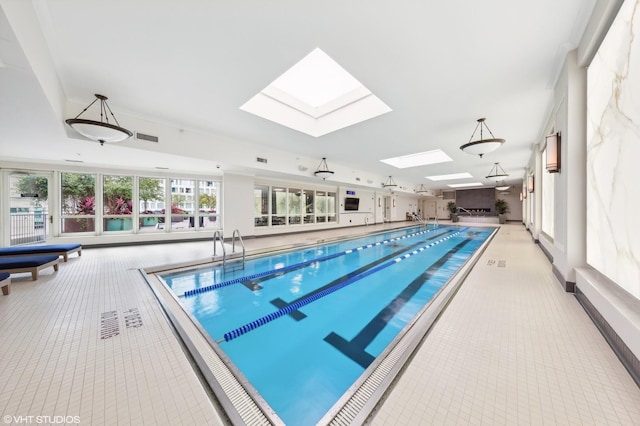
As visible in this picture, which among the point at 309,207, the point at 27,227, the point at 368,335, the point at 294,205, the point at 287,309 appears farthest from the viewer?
the point at 309,207

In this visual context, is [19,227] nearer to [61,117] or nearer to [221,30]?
[61,117]

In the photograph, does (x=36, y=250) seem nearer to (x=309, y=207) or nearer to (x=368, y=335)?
(x=368, y=335)

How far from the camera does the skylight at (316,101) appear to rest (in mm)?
3757

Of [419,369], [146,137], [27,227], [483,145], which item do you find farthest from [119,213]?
[483,145]

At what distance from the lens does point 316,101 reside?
4.78 meters

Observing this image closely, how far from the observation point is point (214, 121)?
4.46 meters

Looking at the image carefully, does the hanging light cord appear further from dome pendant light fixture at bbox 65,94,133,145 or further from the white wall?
the white wall

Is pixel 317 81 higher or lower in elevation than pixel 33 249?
higher

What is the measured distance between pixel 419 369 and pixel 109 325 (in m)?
2.69

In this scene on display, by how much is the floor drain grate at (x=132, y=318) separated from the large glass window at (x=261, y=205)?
19.6 ft

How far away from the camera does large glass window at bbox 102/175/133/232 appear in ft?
20.7

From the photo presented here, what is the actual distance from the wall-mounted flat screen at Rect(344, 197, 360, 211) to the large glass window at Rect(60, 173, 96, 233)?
9.41 metres

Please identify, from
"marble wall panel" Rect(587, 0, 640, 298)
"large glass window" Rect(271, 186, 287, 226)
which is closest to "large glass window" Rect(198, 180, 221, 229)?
"large glass window" Rect(271, 186, 287, 226)

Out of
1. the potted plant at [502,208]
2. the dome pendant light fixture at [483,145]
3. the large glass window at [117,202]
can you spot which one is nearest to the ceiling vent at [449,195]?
the potted plant at [502,208]
